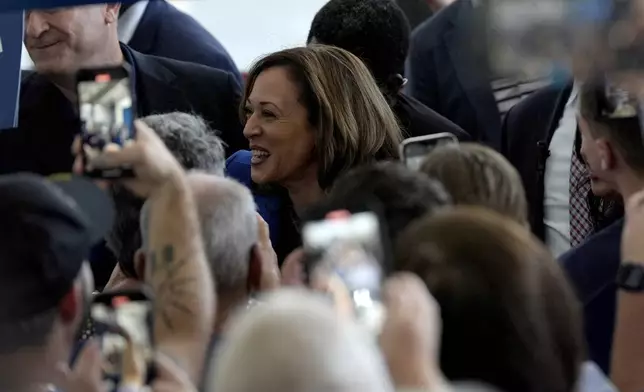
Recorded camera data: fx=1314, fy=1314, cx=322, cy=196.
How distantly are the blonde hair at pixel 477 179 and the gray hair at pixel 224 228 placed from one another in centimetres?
31

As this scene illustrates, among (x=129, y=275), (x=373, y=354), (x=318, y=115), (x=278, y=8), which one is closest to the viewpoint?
(x=373, y=354)

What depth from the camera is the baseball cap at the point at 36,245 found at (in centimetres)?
175

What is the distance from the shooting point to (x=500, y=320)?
1631 mm

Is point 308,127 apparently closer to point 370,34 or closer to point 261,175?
point 261,175

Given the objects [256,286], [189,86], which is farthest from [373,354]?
[189,86]

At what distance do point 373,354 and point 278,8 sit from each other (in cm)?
367

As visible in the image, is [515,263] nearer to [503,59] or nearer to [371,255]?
[371,255]

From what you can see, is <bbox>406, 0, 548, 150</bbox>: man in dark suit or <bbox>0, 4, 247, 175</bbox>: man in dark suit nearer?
<bbox>0, 4, 247, 175</bbox>: man in dark suit

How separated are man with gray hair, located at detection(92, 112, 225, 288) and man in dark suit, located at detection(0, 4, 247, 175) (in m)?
0.28

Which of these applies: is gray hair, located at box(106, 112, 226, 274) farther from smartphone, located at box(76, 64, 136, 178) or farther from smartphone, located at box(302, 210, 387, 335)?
smartphone, located at box(302, 210, 387, 335)

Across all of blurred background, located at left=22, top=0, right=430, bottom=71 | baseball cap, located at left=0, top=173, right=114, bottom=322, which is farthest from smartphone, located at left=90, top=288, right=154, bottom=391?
blurred background, located at left=22, top=0, right=430, bottom=71

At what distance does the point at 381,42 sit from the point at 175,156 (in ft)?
3.46

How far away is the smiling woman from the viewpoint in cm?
317

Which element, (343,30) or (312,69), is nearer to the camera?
(312,69)
